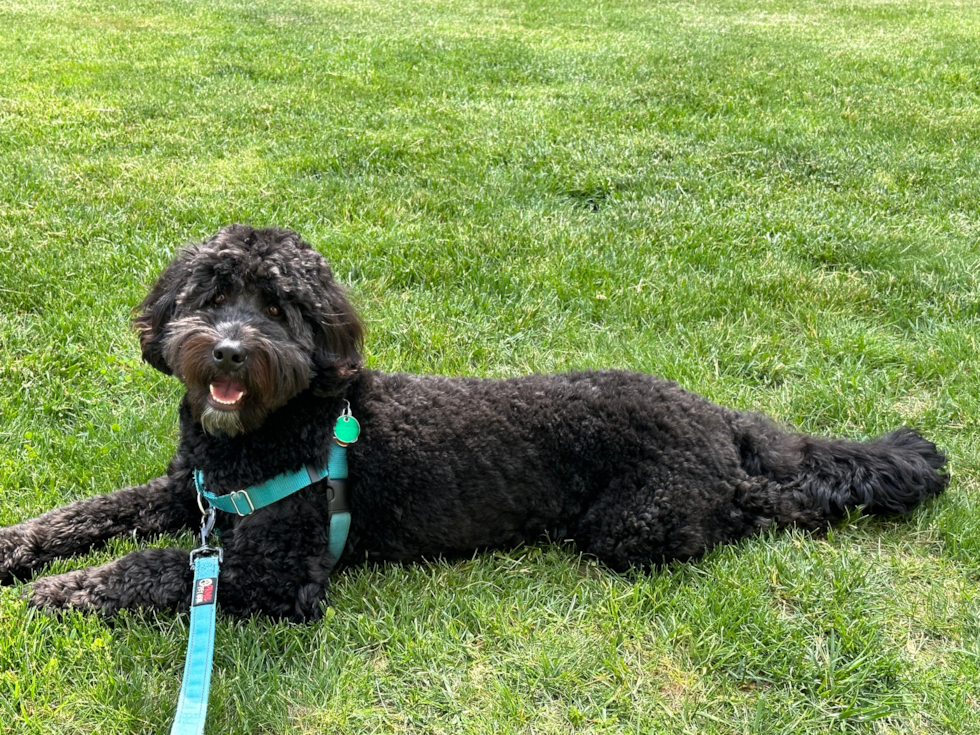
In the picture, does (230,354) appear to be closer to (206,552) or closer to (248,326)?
(248,326)

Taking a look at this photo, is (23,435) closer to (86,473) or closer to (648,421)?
(86,473)

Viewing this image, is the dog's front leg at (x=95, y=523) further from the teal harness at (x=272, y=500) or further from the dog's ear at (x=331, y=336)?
the dog's ear at (x=331, y=336)

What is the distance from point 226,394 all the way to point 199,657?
97 centimetres

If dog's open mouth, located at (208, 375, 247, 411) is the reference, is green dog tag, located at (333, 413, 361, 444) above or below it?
below

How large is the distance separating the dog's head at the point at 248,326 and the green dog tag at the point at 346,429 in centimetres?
14

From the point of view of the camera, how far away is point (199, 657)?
2.74 metres

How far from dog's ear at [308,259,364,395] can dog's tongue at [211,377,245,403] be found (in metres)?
0.33

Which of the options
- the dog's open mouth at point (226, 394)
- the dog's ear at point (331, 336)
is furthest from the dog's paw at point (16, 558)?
the dog's ear at point (331, 336)

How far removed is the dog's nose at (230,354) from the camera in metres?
3.06

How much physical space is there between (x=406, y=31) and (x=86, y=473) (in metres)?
12.7

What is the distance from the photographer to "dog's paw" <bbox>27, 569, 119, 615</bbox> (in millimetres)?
3221

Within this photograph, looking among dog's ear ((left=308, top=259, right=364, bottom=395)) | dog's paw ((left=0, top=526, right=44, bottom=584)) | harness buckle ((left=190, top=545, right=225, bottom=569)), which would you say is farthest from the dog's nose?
dog's paw ((left=0, top=526, right=44, bottom=584))

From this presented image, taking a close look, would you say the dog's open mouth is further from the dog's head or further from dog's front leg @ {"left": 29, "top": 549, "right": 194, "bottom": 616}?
dog's front leg @ {"left": 29, "top": 549, "right": 194, "bottom": 616}

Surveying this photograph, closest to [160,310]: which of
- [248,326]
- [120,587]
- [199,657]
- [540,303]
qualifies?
[248,326]
